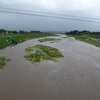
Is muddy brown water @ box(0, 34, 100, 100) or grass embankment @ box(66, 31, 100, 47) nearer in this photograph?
muddy brown water @ box(0, 34, 100, 100)

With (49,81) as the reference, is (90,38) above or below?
below

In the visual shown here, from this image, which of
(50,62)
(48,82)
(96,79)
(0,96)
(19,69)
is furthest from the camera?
(50,62)

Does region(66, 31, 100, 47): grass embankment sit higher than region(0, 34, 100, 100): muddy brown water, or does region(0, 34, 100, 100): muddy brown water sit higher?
region(0, 34, 100, 100): muddy brown water

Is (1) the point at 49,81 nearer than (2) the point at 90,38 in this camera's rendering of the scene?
Yes

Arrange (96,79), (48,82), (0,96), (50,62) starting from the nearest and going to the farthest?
(0,96) < (48,82) < (96,79) < (50,62)

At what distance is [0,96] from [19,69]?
5690mm

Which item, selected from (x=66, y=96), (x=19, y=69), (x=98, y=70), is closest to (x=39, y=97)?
(x=66, y=96)

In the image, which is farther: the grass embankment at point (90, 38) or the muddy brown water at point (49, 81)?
the grass embankment at point (90, 38)

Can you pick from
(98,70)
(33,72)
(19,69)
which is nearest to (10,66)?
(19,69)

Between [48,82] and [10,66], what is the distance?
4.77 m

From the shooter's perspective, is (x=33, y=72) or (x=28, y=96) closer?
(x=28, y=96)

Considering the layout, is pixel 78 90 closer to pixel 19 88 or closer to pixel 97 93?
pixel 97 93

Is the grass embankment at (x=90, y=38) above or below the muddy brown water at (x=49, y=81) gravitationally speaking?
below

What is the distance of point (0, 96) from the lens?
10.9m
